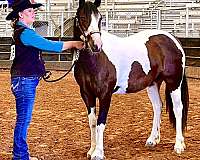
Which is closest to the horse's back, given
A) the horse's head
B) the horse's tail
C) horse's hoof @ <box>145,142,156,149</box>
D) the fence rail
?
the horse's tail

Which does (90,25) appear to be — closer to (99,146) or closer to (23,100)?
(23,100)

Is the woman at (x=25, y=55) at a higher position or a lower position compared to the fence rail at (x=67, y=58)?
higher

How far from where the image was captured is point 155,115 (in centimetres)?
568

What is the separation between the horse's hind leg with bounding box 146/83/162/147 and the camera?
217 inches

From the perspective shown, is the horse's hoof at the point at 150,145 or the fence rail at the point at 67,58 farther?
the fence rail at the point at 67,58

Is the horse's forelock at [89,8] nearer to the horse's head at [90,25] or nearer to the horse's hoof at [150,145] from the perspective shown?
the horse's head at [90,25]

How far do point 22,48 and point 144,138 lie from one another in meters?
2.40

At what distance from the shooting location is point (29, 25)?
4.12 metres

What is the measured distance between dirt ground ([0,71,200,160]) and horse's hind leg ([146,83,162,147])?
9 cm

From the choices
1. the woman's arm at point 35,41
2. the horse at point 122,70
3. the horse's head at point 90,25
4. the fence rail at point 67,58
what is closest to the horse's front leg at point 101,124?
the horse at point 122,70

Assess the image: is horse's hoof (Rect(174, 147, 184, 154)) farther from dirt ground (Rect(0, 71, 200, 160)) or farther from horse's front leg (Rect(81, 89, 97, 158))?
horse's front leg (Rect(81, 89, 97, 158))

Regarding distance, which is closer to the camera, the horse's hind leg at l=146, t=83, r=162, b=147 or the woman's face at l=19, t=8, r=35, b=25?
the woman's face at l=19, t=8, r=35, b=25

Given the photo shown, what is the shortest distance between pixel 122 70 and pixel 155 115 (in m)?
0.96

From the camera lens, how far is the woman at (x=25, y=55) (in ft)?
13.2
